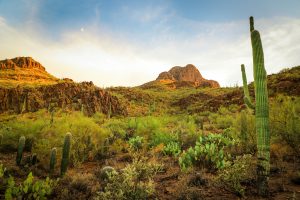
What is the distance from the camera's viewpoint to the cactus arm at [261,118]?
17.0 feet

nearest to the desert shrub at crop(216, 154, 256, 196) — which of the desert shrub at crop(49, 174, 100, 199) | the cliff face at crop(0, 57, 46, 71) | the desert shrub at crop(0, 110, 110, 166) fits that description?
the desert shrub at crop(49, 174, 100, 199)

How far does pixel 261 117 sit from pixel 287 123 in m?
2.96

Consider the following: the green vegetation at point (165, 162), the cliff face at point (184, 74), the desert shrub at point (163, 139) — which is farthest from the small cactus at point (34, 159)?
the cliff face at point (184, 74)

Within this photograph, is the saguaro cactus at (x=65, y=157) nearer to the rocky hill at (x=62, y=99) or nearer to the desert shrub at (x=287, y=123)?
the desert shrub at (x=287, y=123)

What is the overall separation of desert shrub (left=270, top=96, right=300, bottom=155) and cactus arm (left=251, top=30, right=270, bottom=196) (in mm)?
2810

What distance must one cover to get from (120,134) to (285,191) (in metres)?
10.7

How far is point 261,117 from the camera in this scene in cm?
540

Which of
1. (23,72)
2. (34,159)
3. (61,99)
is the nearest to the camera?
(34,159)

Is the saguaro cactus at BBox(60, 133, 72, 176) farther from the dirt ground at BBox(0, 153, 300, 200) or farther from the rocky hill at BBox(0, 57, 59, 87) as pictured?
the rocky hill at BBox(0, 57, 59, 87)

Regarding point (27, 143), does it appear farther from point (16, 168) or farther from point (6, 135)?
point (16, 168)

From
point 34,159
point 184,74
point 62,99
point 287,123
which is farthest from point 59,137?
point 184,74

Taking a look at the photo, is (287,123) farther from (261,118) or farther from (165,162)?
(165,162)

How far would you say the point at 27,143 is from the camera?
1138 cm

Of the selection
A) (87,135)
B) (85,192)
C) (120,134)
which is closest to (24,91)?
(120,134)
